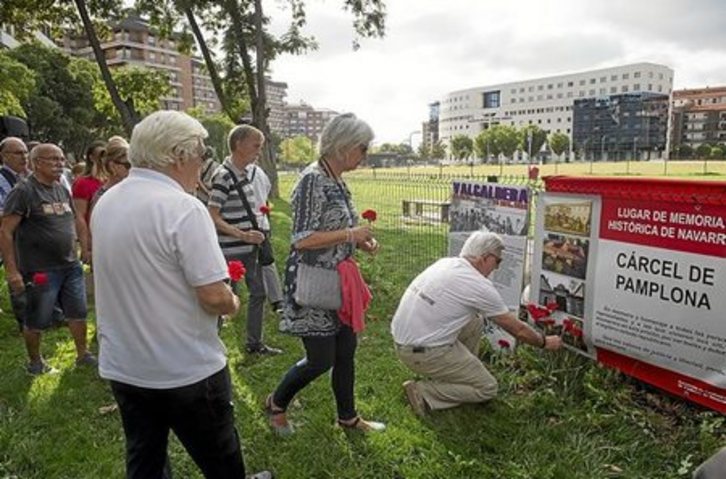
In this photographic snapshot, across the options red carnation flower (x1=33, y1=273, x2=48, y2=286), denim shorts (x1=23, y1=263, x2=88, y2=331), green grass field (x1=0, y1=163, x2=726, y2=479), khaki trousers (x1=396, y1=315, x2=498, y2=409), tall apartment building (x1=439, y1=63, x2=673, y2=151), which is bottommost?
green grass field (x1=0, y1=163, x2=726, y2=479)

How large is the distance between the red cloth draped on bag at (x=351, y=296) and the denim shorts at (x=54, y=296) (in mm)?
2668

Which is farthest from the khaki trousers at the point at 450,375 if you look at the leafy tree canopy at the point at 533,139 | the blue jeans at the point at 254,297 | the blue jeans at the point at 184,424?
the leafy tree canopy at the point at 533,139

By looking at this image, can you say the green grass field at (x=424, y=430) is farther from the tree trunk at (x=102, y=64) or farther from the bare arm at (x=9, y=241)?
the tree trunk at (x=102, y=64)

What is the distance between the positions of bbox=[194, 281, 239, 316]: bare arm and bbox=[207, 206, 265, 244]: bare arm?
2.46 m

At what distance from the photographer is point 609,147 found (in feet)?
442

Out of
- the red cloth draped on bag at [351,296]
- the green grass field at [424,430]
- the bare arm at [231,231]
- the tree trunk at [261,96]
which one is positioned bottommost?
the green grass field at [424,430]

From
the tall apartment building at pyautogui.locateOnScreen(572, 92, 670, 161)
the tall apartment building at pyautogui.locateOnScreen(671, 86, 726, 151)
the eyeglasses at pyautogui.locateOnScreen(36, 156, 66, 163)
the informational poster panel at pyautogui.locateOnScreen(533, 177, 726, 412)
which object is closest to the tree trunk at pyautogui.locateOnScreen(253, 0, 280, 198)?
the eyeglasses at pyautogui.locateOnScreen(36, 156, 66, 163)

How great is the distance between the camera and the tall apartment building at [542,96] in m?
140

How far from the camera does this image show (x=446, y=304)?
141 inches

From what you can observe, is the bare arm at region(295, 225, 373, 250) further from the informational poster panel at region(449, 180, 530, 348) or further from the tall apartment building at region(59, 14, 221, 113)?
the tall apartment building at region(59, 14, 221, 113)

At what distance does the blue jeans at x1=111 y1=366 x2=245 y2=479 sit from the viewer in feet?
6.52

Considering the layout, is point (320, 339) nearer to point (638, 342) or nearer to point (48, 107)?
point (638, 342)

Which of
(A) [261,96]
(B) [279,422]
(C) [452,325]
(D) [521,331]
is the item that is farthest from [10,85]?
(D) [521,331]

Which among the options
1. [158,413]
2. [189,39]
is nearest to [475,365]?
[158,413]
